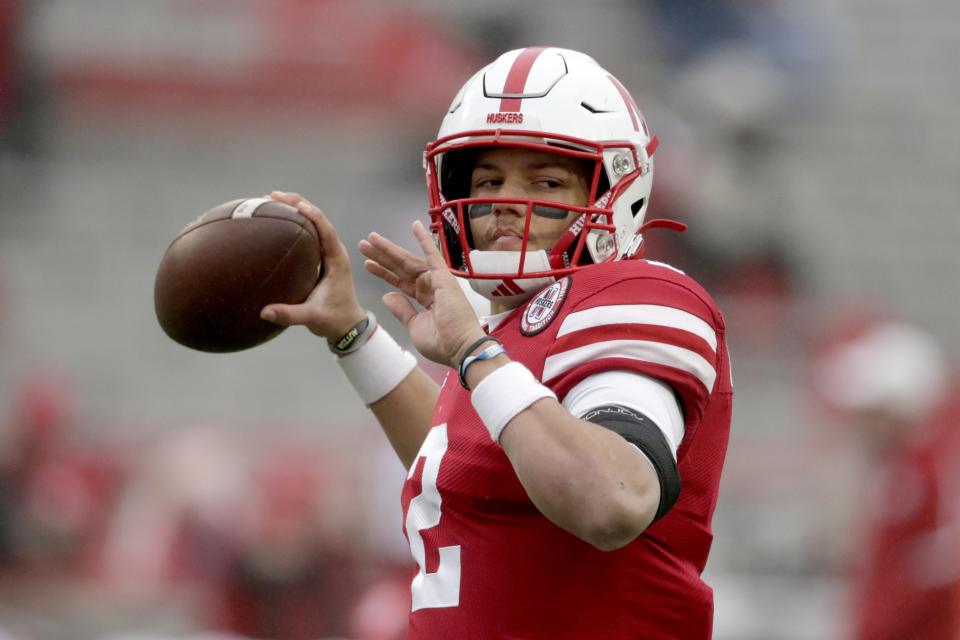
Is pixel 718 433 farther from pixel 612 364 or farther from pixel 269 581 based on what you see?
pixel 269 581

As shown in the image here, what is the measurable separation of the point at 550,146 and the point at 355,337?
2.03 feet

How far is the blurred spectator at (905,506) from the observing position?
443cm

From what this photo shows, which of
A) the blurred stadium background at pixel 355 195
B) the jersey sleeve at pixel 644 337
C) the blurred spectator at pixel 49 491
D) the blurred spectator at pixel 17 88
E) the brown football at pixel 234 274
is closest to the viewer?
the jersey sleeve at pixel 644 337

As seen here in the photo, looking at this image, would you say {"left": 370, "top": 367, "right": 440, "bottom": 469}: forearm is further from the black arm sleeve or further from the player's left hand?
the black arm sleeve

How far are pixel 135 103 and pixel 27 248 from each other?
128 cm

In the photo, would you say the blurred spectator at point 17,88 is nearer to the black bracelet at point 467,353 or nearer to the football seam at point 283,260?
the football seam at point 283,260

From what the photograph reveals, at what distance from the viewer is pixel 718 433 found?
215 centimetres

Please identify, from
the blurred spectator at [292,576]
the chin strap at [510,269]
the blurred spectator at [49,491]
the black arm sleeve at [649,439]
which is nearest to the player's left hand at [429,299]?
the chin strap at [510,269]

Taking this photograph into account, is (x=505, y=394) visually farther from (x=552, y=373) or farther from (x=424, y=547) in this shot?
(x=424, y=547)

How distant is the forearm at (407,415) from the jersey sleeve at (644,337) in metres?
0.70

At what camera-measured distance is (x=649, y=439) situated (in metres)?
1.83

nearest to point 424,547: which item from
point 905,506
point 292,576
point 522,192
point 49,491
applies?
point 522,192

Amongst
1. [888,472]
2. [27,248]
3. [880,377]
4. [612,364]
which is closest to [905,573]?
[888,472]

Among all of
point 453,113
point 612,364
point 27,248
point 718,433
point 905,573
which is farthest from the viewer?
point 27,248
